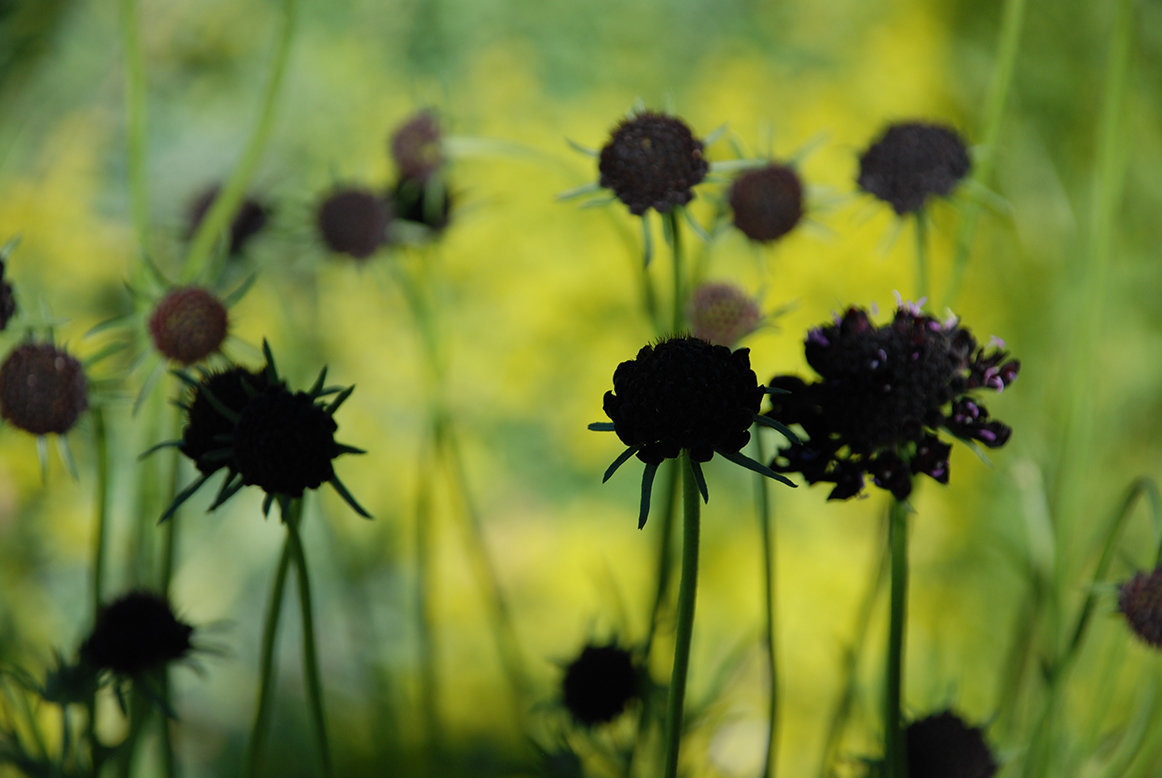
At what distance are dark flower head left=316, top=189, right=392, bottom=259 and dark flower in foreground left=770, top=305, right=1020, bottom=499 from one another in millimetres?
391

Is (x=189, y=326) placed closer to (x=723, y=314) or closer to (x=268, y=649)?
(x=268, y=649)

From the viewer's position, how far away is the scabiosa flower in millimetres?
531

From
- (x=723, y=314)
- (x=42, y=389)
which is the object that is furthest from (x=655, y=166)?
(x=42, y=389)

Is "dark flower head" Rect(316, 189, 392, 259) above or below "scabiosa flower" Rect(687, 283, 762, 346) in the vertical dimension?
above

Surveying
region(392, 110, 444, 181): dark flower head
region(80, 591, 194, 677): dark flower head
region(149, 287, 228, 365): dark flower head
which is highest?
region(392, 110, 444, 181): dark flower head

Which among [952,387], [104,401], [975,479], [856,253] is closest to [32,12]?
[104,401]

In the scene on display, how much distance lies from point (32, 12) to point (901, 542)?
121 cm

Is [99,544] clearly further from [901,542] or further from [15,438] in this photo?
[15,438]

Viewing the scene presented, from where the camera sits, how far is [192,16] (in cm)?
118

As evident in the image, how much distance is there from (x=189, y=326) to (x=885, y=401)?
34cm

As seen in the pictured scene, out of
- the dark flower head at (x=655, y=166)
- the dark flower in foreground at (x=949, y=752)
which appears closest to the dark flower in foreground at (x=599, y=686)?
the dark flower in foreground at (x=949, y=752)

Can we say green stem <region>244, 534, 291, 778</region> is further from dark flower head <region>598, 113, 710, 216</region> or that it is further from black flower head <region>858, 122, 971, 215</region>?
black flower head <region>858, 122, 971, 215</region>

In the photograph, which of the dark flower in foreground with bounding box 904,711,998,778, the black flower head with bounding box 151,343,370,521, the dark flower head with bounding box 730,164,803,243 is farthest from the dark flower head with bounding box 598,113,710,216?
the dark flower in foreground with bounding box 904,711,998,778

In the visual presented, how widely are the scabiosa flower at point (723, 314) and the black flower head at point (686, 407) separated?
0.66 ft
